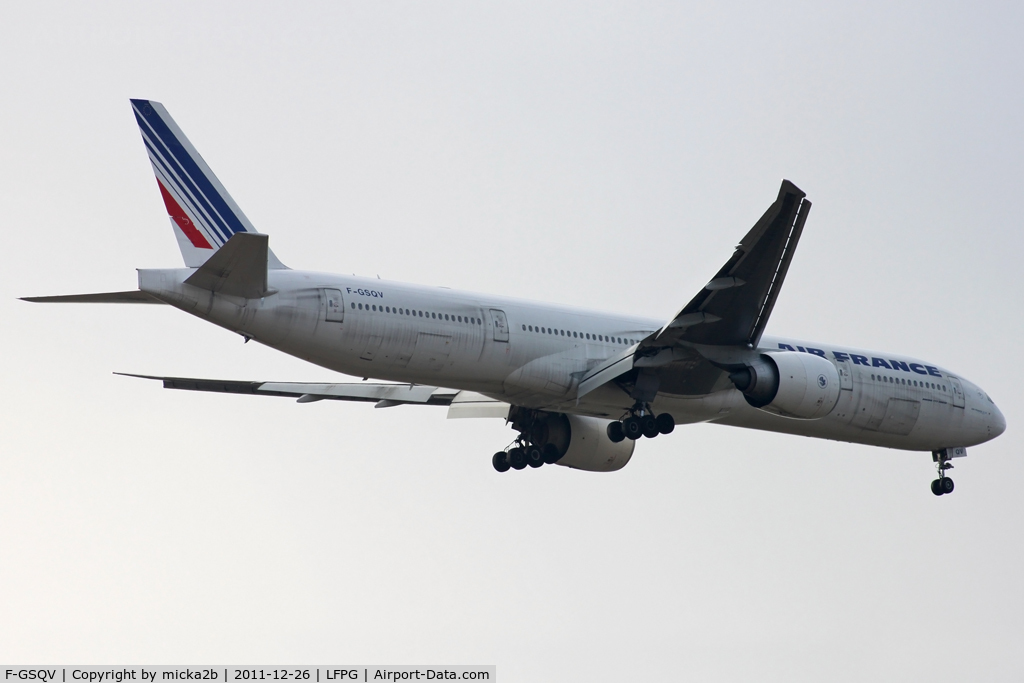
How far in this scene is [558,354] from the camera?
24.3 metres

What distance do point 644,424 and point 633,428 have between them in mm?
223

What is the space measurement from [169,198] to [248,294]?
8.72ft

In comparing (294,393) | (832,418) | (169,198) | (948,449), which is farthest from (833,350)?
(169,198)

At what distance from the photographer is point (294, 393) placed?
91.2 ft

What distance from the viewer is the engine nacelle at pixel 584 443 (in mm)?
28375

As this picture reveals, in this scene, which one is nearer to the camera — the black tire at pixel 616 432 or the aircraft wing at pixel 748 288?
the aircraft wing at pixel 748 288

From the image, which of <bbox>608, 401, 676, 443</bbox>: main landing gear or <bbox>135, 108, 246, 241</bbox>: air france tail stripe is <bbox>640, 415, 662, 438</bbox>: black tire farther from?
<bbox>135, 108, 246, 241</bbox>: air france tail stripe

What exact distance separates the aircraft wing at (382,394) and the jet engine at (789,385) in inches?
221

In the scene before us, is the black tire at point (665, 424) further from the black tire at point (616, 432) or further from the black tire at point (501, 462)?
the black tire at point (501, 462)

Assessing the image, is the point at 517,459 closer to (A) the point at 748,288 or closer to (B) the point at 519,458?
(B) the point at 519,458

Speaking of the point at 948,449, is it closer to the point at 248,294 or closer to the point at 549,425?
the point at 549,425

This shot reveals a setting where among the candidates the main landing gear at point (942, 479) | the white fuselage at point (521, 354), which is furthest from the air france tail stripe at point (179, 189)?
the main landing gear at point (942, 479)

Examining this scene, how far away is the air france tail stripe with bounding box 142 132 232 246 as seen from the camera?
22172mm

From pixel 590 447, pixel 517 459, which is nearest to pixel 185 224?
Answer: pixel 517 459
